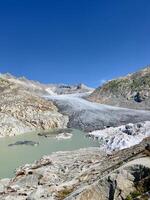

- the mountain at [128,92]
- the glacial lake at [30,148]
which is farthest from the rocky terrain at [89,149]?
the glacial lake at [30,148]

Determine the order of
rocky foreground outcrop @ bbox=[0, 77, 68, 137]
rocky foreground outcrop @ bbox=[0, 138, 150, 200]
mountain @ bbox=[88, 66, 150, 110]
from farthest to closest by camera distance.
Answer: mountain @ bbox=[88, 66, 150, 110] < rocky foreground outcrop @ bbox=[0, 77, 68, 137] < rocky foreground outcrop @ bbox=[0, 138, 150, 200]

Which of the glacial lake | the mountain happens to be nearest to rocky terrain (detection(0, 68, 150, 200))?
the mountain

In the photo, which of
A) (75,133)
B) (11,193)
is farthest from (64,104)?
(11,193)

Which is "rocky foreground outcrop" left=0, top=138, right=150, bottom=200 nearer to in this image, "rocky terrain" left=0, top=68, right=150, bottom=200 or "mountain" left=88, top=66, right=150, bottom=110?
"rocky terrain" left=0, top=68, right=150, bottom=200

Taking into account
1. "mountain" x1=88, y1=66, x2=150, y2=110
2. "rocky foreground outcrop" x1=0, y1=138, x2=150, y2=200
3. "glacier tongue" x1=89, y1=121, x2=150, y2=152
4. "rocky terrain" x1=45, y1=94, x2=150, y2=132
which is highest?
"mountain" x1=88, y1=66, x2=150, y2=110

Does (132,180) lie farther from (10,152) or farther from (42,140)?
(42,140)
